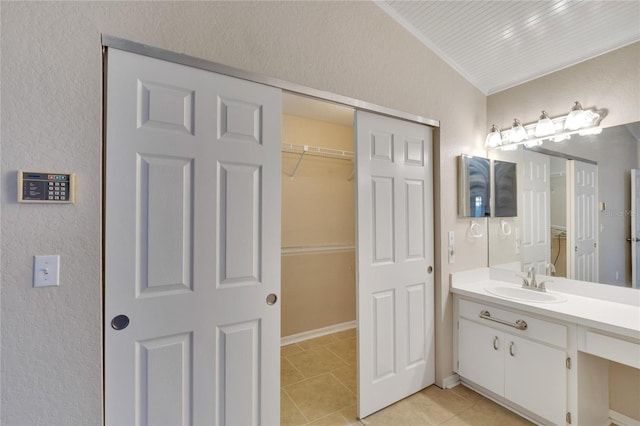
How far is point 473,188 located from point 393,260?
0.98 metres

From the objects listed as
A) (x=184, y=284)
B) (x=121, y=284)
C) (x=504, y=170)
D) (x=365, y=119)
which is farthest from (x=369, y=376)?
(x=504, y=170)

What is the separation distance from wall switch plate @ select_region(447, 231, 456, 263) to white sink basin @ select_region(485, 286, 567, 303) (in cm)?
34

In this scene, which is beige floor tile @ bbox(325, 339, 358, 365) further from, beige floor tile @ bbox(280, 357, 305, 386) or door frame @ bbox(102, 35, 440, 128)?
door frame @ bbox(102, 35, 440, 128)

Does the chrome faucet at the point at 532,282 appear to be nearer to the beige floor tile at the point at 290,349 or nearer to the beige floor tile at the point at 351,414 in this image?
the beige floor tile at the point at 351,414

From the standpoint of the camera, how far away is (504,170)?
256 centimetres

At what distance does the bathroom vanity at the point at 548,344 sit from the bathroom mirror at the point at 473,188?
0.56 meters

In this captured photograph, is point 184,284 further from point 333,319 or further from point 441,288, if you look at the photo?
point 333,319

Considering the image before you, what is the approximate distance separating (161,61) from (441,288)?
232 centimetres

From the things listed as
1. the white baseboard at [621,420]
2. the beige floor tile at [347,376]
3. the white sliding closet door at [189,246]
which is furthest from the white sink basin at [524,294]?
the white sliding closet door at [189,246]

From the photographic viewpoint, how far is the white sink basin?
207 cm

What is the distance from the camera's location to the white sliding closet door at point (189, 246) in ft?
3.98

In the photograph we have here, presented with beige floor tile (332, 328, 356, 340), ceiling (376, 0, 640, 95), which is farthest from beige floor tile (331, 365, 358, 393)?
ceiling (376, 0, 640, 95)

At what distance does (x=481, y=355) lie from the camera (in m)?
2.15

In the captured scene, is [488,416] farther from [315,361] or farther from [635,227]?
[635,227]
